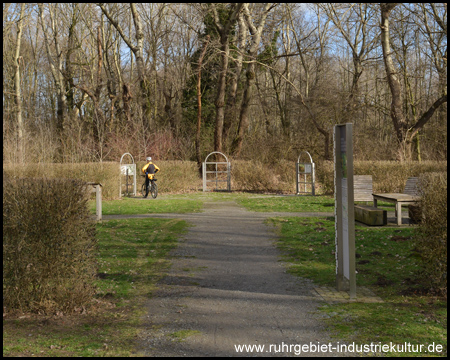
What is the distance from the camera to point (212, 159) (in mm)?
33344

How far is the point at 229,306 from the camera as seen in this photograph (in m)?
5.99

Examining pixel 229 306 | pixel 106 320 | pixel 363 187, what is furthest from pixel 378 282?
pixel 363 187

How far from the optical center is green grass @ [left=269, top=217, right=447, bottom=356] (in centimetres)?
500

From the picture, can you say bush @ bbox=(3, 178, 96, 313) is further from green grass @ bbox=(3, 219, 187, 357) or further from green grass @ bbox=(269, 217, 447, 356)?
green grass @ bbox=(269, 217, 447, 356)

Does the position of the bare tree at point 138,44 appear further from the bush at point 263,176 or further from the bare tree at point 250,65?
the bush at point 263,176

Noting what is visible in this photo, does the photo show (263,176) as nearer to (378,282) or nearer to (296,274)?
(296,274)

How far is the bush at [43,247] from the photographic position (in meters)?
5.50

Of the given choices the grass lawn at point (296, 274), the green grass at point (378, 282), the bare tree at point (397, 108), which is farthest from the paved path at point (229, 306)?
the bare tree at point (397, 108)

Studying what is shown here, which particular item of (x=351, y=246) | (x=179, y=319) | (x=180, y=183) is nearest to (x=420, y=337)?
(x=351, y=246)

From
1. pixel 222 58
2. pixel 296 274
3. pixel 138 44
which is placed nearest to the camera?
pixel 296 274

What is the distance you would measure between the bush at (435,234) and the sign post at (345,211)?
93 centimetres

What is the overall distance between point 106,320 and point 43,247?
105 cm

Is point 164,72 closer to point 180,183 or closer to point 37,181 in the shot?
point 180,183

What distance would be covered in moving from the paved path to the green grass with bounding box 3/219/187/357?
0.21 metres
